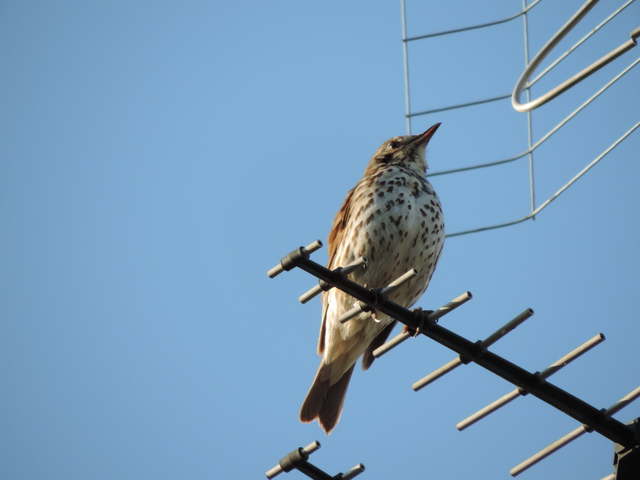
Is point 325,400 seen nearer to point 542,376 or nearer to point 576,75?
point 542,376

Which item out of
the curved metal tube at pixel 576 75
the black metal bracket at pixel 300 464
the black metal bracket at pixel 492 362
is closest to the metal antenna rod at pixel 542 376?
the black metal bracket at pixel 492 362

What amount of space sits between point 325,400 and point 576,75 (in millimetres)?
4211

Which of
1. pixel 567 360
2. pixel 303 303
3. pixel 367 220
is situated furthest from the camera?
pixel 367 220

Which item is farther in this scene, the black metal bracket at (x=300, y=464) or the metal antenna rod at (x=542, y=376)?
the black metal bracket at (x=300, y=464)

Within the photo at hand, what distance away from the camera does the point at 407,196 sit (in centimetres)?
692

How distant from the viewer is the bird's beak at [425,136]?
26.4 feet

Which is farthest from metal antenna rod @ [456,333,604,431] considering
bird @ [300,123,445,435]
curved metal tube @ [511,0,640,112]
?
bird @ [300,123,445,435]

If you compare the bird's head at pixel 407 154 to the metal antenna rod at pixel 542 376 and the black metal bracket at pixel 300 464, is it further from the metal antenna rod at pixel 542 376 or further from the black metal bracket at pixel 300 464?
the black metal bracket at pixel 300 464

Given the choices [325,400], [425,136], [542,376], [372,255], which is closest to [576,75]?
[542,376]

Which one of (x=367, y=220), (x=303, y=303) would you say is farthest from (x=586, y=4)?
(x=367, y=220)

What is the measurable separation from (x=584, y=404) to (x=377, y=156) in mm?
4859

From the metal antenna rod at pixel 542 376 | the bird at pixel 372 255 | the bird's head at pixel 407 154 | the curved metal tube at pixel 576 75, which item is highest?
the bird's head at pixel 407 154

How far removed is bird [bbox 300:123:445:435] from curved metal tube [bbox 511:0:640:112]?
89.4 inches

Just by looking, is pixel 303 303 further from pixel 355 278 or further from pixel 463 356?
pixel 355 278
